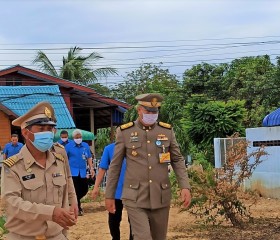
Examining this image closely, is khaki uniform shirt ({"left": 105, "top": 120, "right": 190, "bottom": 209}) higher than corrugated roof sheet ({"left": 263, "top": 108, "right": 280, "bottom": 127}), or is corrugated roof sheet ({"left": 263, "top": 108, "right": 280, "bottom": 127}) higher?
corrugated roof sheet ({"left": 263, "top": 108, "right": 280, "bottom": 127})

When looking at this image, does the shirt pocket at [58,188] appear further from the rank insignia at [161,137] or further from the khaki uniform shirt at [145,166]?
the rank insignia at [161,137]

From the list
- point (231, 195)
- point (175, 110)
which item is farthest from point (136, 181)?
point (175, 110)

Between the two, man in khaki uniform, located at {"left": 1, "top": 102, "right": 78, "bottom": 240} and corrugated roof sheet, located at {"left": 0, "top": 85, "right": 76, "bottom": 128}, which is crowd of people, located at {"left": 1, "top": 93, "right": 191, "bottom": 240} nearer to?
man in khaki uniform, located at {"left": 1, "top": 102, "right": 78, "bottom": 240}

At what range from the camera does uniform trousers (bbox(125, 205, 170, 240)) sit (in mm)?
5906

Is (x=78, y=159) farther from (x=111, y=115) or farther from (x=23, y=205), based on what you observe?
(x=111, y=115)

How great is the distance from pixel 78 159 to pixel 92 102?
551 inches

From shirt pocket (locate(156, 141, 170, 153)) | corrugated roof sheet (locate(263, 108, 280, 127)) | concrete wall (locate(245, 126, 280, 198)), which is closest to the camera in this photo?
shirt pocket (locate(156, 141, 170, 153))

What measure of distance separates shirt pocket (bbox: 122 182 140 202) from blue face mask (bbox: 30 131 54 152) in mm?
1998

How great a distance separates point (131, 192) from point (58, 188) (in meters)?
1.95

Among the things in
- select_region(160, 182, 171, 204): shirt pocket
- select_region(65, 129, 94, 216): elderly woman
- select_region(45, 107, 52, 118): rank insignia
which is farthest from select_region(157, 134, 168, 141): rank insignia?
select_region(65, 129, 94, 216): elderly woman

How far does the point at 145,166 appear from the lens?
6.07 m

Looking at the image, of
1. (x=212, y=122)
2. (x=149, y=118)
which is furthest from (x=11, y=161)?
(x=212, y=122)

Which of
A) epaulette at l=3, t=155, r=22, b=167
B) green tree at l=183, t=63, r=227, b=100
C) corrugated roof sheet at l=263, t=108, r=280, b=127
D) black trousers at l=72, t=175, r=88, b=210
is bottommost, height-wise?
black trousers at l=72, t=175, r=88, b=210

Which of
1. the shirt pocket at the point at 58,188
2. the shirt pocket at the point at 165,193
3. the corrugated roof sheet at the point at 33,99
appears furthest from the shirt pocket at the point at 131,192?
the corrugated roof sheet at the point at 33,99
